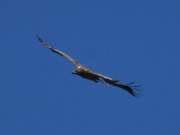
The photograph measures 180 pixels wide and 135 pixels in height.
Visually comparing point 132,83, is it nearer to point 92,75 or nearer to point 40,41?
point 92,75

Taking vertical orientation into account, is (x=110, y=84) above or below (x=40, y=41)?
below

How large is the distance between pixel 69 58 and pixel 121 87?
4.92 meters

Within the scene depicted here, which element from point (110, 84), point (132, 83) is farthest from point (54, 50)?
point (132, 83)

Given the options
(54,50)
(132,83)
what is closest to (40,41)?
(54,50)

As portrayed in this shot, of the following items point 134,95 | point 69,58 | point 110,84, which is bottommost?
point 134,95

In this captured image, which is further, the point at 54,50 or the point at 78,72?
the point at 54,50

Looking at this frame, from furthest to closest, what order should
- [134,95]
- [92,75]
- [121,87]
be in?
[92,75], [121,87], [134,95]

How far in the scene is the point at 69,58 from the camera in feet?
80.8

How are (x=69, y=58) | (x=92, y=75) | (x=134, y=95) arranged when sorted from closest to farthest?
(x=134, y=95) → (x=92, y=75) → (x=69, y=58)

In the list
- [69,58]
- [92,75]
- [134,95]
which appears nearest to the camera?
[134,95]

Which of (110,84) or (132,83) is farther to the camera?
(110,84)

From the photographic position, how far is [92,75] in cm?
2241

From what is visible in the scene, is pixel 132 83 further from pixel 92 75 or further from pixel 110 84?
pixel 92 75

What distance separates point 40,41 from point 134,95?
729cm
